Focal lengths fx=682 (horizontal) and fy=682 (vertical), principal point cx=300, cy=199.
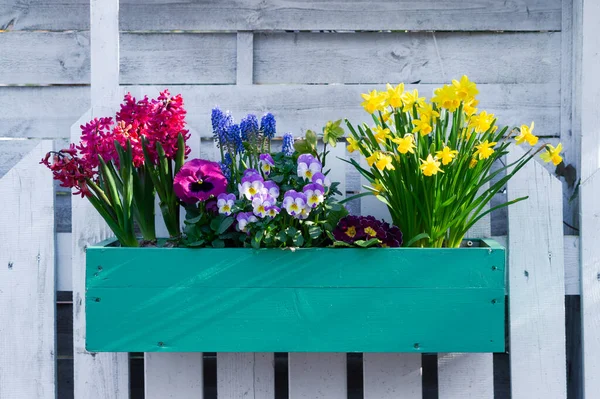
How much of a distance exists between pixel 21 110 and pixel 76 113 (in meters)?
0.18

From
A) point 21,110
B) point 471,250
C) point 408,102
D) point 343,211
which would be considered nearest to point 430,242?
point 471,250

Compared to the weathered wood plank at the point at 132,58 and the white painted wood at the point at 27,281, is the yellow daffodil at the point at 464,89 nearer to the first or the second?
the weathered wood plank at the point at 132,58

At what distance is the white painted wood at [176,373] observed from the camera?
1840 mm

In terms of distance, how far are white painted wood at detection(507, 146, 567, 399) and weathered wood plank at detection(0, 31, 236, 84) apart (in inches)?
38.1

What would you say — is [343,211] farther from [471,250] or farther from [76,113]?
[76,113]

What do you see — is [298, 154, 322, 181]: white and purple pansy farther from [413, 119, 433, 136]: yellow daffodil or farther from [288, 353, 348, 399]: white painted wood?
[288, 353, 348, 399]: white painted wood

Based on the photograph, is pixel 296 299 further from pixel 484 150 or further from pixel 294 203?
pixel 484 150

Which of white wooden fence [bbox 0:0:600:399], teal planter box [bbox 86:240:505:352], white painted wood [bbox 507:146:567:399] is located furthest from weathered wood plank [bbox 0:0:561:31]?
teal planter box [bbox 86:240:505:352]

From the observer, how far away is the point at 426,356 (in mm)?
2488

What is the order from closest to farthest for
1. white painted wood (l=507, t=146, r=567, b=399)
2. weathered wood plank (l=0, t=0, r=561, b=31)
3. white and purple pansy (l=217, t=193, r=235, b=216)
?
white and purple pansy (l=217, t=193, r=235, b=216)
white painted wood (l=507, t=146, r=567, b=399)
weathered wood plank (l=0, t=0, r=561, b=31)

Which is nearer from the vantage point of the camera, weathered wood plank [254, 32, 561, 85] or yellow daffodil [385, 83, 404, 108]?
yellow daffodil [385, 83, 404, 108]

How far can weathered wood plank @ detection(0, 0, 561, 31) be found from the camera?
83.4 inches

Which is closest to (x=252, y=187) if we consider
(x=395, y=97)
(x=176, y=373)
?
(x=395, y=97)

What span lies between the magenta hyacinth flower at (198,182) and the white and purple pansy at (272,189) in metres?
0.12
